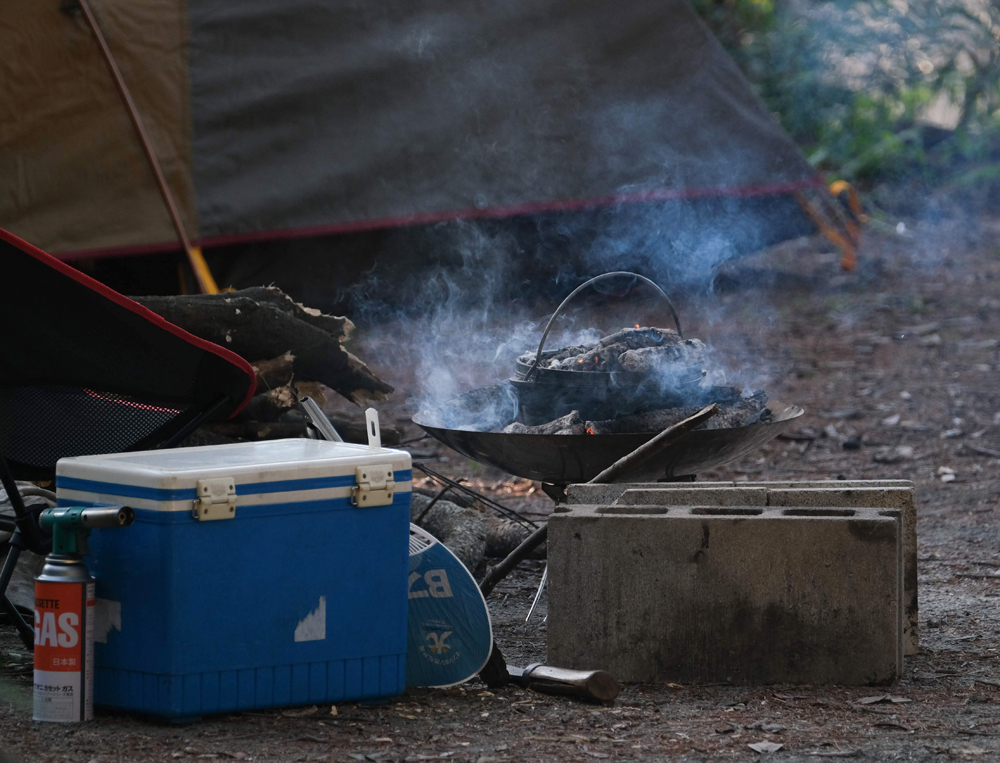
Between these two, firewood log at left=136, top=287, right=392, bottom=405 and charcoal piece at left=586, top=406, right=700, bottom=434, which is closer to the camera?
charcoal piece at left=586, top=406, right=700, bottom=434

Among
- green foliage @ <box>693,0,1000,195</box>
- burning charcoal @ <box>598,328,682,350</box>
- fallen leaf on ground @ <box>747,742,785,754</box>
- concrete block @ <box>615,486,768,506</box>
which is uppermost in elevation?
green foliage @ <box>693,0,1000,195</box>

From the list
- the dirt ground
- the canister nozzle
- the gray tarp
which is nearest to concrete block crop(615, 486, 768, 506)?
the dirt ground

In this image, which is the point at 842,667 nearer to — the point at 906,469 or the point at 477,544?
the point at 477,544

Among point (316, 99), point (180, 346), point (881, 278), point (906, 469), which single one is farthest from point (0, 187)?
point (881, 278)

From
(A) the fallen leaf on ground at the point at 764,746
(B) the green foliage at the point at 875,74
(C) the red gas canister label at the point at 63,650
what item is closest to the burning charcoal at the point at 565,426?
(A) the fallen leaf on ground at the point at 764,746

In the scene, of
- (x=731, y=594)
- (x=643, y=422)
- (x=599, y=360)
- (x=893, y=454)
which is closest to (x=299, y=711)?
(x=731, y=594)

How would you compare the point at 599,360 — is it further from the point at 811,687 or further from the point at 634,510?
the point at 811,687

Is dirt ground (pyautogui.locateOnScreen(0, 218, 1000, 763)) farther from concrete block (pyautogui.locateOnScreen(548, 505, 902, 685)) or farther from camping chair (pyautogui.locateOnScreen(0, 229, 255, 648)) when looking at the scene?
camping chair (pyautogui.locateOnScreen(0, 229, 255, 648))

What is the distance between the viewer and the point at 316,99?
702 cm

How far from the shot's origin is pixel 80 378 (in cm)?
283

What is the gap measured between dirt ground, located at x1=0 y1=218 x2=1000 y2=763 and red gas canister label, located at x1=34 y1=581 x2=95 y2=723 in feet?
0.18

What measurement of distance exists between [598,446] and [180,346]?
50.5 inches

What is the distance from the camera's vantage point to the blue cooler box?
243 cm

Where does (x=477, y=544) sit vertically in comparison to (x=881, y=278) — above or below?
below
